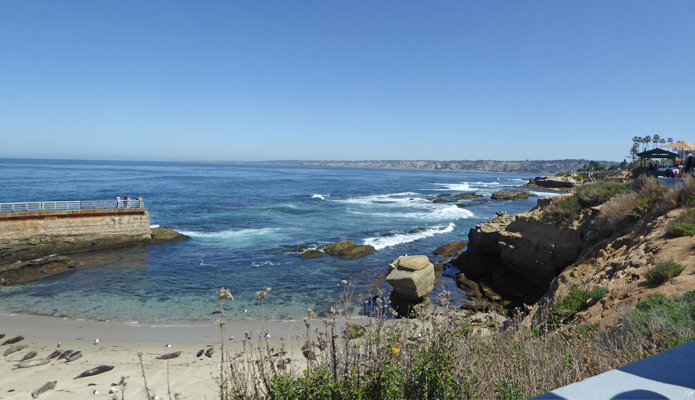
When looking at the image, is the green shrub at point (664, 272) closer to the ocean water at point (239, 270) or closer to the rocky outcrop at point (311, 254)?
the ocean water at point (239, 270)

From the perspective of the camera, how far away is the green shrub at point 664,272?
702 cm

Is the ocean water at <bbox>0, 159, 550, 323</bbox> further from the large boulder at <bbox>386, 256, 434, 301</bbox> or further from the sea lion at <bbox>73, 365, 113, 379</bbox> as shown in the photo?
the sea lion at <bbox>73, 365, 113, 379</bbox>

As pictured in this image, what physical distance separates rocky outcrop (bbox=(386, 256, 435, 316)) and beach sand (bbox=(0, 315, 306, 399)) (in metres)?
4.59

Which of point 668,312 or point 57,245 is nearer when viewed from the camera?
point 668,312

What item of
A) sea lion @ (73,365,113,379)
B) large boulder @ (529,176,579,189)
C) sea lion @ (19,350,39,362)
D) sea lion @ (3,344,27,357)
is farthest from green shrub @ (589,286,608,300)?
large boulder @ (529,176,579,189)

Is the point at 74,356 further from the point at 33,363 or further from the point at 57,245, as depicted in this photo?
the point at 57,245

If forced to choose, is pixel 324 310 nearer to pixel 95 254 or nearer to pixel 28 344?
pixel 28 344

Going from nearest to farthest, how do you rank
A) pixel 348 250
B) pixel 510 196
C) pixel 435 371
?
pixel 435 371 < pixel 348 250 < pixel 510 196

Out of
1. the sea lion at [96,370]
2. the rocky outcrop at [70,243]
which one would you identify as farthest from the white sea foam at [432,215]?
the sea lion at [96,370]

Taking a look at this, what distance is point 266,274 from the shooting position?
60.0 feet

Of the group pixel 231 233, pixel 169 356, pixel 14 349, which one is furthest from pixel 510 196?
pixel 14 349

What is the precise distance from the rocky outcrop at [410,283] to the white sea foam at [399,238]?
382 inches

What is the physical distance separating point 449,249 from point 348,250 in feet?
22.3

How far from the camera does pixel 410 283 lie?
13133 millimetres
